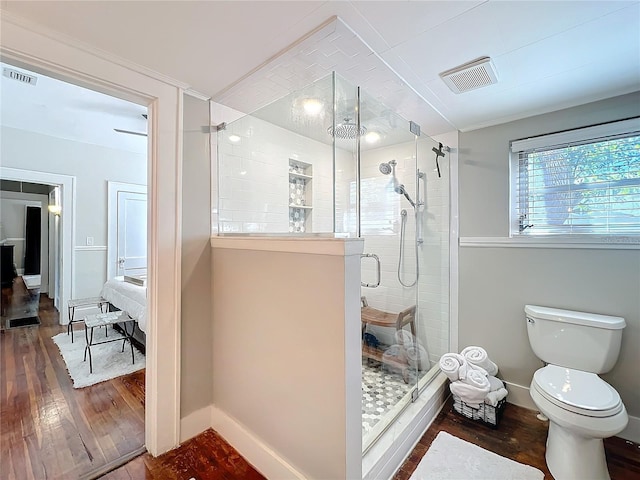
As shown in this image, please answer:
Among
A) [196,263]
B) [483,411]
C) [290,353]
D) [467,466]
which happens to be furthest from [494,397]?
[196,263]

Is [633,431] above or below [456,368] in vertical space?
below

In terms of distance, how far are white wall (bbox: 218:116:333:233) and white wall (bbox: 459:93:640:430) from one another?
53.4 inches

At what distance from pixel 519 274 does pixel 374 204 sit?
1237mm

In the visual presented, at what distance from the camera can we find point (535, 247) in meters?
2.09

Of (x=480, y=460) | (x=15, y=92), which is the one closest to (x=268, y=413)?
(x=480, y=460)

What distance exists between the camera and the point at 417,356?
2326 mm

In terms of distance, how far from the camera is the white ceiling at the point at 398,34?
1.13m

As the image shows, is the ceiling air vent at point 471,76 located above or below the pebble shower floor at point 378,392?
above

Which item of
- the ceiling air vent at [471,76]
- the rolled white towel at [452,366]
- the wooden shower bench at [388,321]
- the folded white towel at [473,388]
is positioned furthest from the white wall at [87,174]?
the folded white towel at [473,388]

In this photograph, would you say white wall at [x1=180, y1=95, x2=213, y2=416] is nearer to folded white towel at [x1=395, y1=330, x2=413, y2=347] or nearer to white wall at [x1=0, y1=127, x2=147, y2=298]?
folded white towel at [x1=395, y1=330, x2=413, y2=347]

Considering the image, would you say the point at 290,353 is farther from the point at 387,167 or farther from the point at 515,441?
the point at 387,167

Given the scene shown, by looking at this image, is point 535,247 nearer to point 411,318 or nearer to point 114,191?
point 411,318

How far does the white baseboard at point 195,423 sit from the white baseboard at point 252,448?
0.11 feet

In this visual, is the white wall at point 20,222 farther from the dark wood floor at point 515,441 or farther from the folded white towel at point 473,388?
the folded white towel at point 473,388
